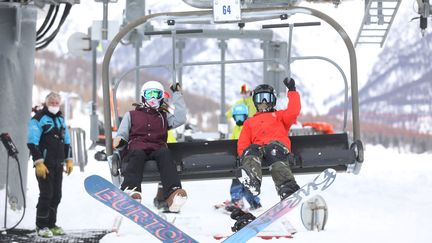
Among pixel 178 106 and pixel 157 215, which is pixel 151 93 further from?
pixel 157 215

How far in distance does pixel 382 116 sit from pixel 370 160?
91042 millimetres

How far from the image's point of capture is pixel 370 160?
2195 centimetres

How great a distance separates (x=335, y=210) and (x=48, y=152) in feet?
12.6

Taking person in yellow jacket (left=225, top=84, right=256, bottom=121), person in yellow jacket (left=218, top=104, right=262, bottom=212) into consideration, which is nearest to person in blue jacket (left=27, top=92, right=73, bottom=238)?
person in yellow jacket (left=218, top=104, right=262, bottom=212)

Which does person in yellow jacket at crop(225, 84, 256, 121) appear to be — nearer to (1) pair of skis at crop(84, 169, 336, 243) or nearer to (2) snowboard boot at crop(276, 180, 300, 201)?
(2) snowboard boot at crop(276, 180, 300, 201)

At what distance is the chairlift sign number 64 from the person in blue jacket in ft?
7.35

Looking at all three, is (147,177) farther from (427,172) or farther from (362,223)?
(427,172)

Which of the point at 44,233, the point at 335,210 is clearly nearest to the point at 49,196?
the point at 44,233

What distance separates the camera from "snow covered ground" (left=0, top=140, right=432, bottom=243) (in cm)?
909

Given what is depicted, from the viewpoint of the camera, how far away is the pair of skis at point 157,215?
6.97m

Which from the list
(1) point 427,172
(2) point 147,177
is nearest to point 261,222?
(2) point 147,177

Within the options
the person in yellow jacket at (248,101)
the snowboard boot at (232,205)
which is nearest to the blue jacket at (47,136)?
the snowboard boot at (232,205)

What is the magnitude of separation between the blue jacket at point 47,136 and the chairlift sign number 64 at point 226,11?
7.60ft

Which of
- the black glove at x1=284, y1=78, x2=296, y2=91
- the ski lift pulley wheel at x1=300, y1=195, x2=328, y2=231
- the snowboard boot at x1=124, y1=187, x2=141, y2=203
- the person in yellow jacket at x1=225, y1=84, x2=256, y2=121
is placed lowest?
the ski lift pulley wheel at x1=300, y1=195, x2=328, y2=231
